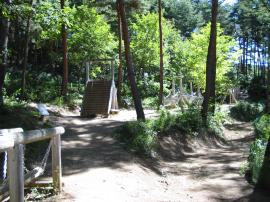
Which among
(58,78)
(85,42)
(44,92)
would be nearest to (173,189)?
(44,92)

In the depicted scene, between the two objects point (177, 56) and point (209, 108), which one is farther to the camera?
point (177, 56)

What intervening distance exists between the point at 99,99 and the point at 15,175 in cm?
1603

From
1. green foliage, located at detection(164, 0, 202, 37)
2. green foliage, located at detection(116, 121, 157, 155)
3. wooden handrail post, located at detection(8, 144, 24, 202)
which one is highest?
green foliage, located at detection(164, 0, 202, 37)

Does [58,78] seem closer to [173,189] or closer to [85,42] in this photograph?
[85,42]

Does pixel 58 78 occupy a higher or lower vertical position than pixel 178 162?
higher

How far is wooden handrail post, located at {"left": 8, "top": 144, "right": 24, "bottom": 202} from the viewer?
156 inches

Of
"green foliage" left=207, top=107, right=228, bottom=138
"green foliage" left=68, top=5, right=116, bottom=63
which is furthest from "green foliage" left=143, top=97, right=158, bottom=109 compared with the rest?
"green foliage" left=207, top=107, right=228, bottom=138

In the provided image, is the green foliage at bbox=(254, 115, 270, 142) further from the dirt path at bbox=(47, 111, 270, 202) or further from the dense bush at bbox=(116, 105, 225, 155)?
the dense bush at bbox=(116, 105, 225, 155)

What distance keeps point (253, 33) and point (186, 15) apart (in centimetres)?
926

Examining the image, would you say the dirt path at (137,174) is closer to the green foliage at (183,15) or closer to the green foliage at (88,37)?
the green foliage at (88,37)

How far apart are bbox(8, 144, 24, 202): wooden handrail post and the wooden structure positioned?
15105 mm

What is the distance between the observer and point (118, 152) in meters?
11.4

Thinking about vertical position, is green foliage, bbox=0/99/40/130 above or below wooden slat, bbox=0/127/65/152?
below

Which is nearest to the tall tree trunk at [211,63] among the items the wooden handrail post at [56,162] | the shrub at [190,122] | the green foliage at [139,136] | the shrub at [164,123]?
the shrub at [190,122]
